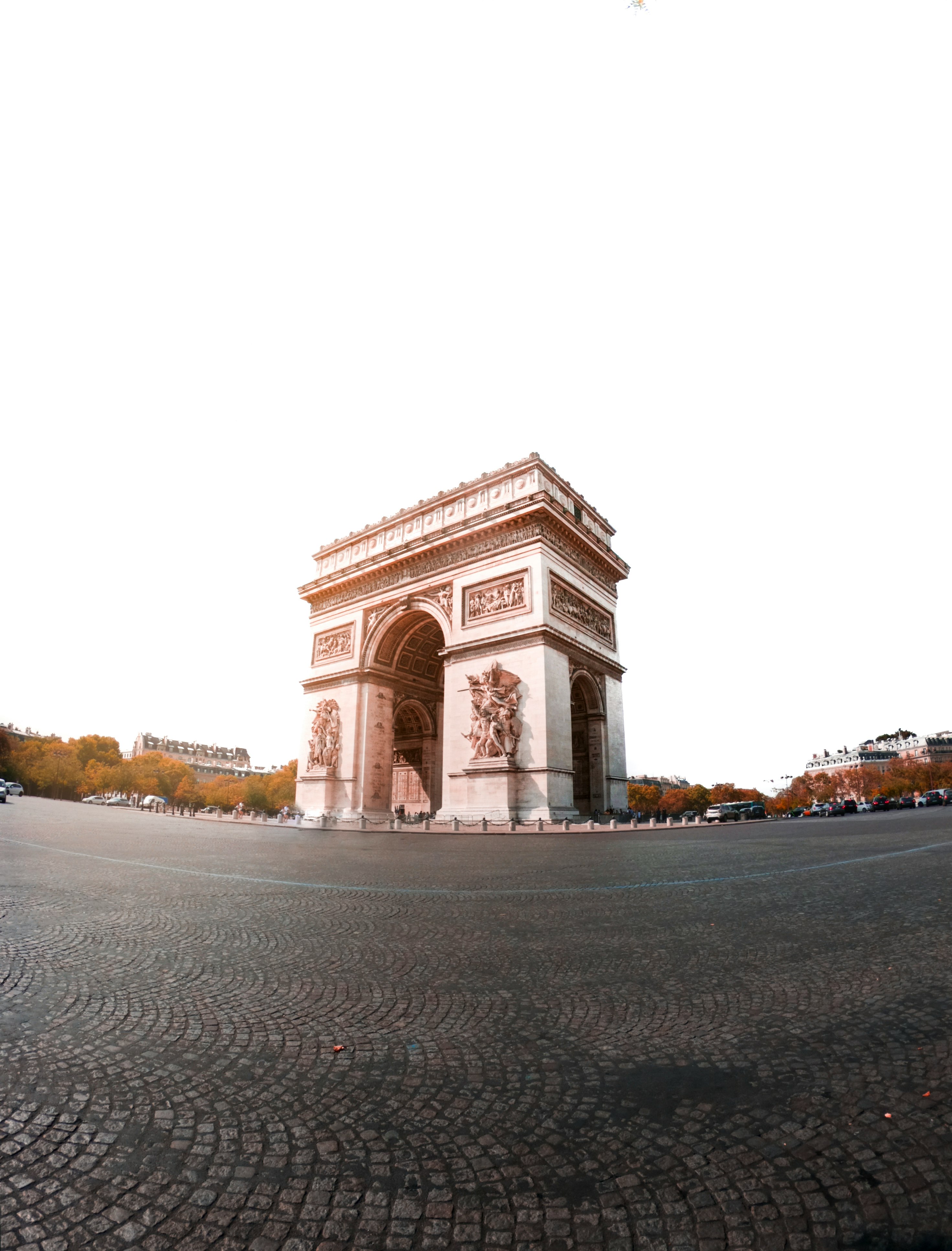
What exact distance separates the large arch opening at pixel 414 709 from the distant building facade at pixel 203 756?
92.1 metres

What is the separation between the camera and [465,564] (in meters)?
26.4

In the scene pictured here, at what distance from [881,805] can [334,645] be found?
42.2m

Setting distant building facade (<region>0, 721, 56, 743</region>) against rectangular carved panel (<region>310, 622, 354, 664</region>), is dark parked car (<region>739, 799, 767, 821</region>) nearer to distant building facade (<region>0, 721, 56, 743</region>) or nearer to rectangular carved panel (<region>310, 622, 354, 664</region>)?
rectangular carved panel (<region>310, 622, 354, 664</region>)

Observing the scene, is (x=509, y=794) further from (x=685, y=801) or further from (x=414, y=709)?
(x=685, y=801)

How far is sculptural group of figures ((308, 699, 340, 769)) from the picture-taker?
92.9ft

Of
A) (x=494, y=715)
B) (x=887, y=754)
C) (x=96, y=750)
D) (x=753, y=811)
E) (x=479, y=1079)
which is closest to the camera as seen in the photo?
(x=479, y=1079)

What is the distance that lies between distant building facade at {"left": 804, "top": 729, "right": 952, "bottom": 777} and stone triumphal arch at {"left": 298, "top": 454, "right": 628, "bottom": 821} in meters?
89.1

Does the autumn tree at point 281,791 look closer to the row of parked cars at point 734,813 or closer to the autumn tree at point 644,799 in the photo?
the autumn tree at point 644,799

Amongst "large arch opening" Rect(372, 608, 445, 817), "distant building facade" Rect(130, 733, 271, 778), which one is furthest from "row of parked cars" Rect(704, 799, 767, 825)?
"distant building facade" Rect(130, 733, 271, 778)

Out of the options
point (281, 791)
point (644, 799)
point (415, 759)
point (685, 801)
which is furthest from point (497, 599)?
point (685, 801)

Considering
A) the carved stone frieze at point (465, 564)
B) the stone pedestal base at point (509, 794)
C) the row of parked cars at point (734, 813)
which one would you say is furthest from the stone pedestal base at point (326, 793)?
the row of parked cars at point (734, 813)

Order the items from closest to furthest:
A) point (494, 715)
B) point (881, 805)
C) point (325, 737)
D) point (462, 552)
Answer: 1. point (494, 715)
2. point (462, 552)
3. point (325, 737)
4. point (881, 805)

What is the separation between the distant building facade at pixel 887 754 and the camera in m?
102

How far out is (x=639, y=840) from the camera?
15.2m
